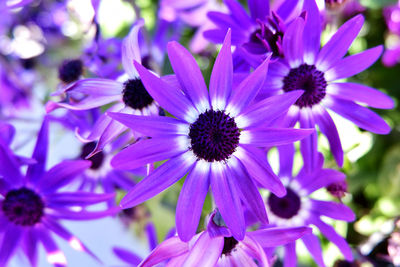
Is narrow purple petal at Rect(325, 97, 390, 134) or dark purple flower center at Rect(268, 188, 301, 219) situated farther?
dark purple flower center at Rect(268, 188, 301, 219)

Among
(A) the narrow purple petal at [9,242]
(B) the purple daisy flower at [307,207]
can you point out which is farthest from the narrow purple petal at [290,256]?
(A) the narrow purple petal at [9,242]

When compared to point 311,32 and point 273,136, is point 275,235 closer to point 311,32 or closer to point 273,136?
point 273,136

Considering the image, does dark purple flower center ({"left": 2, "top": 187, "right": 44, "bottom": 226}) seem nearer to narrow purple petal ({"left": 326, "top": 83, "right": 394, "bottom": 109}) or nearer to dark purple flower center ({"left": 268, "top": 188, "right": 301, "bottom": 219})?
dark purple flower center ({"left": 268, "top": 188, "right": 301, "bottom": 219})

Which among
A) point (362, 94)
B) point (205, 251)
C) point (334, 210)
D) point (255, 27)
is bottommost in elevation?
point (205, 251)

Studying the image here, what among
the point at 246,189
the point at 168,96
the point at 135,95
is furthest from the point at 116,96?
the point at 246,189

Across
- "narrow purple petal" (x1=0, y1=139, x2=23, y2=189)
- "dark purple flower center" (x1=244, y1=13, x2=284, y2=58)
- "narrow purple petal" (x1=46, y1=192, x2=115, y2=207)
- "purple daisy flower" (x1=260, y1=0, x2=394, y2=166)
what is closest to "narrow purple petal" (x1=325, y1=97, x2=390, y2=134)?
"purple daisy flower" (x1=260, y1=0, x2=394, y2=166)

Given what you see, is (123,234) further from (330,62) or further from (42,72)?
(330,62)
